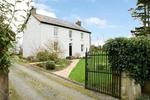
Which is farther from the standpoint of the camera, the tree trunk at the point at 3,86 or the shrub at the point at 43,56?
the shrub at the point at 43,56

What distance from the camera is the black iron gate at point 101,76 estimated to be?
12.7m

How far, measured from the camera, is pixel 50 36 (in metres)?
40.3

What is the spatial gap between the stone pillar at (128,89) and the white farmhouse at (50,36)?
2544 cm

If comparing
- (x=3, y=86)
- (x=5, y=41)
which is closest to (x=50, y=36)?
(x=3, y=86)

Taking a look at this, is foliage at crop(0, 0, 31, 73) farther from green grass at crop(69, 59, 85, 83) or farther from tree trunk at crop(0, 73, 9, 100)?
green grass at crop(69, 59, 85, 83)

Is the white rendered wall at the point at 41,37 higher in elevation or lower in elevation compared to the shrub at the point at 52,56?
higher

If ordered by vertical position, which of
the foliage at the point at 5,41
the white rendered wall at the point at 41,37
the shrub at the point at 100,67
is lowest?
the shrub at the point at 100,67

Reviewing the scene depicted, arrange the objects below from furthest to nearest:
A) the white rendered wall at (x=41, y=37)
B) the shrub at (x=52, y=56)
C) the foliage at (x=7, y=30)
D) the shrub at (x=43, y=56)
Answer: the white rendered wall at (x=41, y=37), the shrub at (x=43, y=56), the shrub at (x=52, y=56), the foliage at (x=7, y=30)

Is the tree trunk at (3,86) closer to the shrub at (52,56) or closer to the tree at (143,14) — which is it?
the tree at (143,14)

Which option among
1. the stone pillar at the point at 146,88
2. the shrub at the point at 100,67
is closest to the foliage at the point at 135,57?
the stone pillar at the point at 146,88

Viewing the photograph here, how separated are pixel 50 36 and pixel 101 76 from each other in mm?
27266

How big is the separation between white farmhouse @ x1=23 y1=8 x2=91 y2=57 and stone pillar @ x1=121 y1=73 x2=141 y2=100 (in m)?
25.4

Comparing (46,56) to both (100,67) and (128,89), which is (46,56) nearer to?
(100,67)

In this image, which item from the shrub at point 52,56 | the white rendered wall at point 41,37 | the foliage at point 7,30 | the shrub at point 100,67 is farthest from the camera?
the white rendered wall at point 41,37
